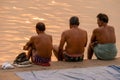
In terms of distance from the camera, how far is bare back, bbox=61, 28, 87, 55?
19.6 feet

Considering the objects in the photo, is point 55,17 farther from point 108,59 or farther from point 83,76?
point 83,76

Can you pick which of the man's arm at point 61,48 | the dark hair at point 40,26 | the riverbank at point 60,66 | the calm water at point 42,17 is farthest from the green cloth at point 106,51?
the calm water at point 42,17

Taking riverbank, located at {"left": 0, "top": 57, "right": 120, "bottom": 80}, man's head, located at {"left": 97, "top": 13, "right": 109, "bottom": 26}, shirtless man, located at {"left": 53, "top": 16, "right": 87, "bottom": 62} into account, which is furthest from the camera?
man's head, located at {"left": 97, "top": 13, "right": 109, "bottom": 26}

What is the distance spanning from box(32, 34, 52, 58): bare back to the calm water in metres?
1.30

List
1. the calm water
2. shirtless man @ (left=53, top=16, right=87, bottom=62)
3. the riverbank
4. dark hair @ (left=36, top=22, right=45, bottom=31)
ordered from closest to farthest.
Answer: the riverbank, dark hair @ (left=36, top=22, right=45, bottom=31), shirtless man @ (left=53, top=16, right=87, bottom=62), the calm water

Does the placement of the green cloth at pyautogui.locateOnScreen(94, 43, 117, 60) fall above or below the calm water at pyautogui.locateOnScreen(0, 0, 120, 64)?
below

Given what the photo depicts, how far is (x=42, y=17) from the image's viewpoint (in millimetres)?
9375

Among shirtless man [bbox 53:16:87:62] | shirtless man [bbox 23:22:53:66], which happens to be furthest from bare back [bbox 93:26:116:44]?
shirtless man [bbox 23:22:53:66]

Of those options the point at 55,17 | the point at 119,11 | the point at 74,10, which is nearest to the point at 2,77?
the point at 55,17

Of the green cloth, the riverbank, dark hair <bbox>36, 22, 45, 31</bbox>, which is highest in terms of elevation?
dark hair <bbox>36, 22, 45, 31</bbox>

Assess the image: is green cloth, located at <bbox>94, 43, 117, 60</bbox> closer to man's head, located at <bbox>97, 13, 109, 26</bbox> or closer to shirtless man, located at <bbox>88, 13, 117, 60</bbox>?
shirtless man, located at <bbox>88, 13, 117, 60</bbox>

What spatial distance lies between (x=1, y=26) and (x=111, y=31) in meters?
3.02

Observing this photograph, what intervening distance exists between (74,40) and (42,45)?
538 mm

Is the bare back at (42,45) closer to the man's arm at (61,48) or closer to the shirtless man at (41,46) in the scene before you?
the shirtless man at (41,46)
